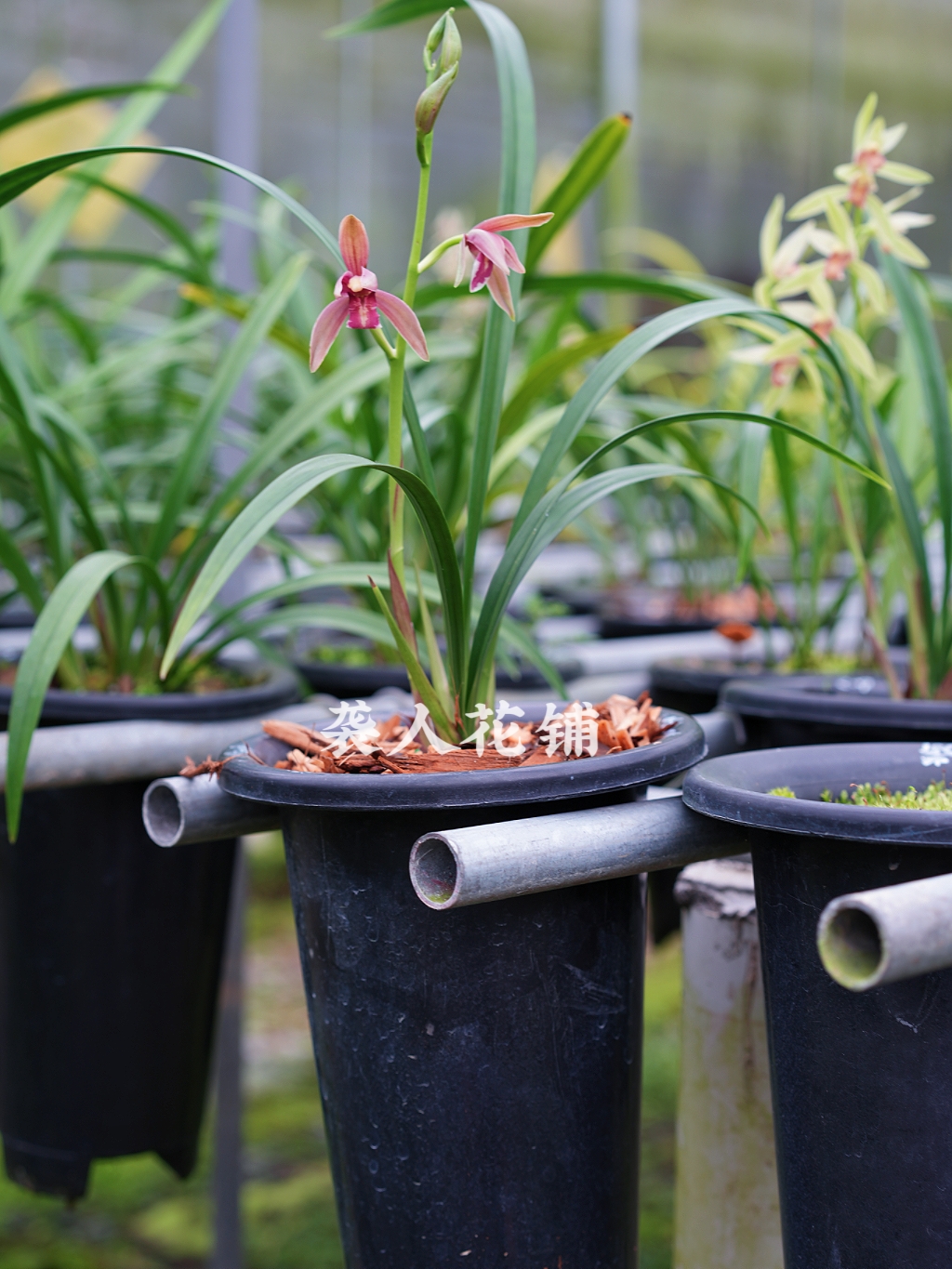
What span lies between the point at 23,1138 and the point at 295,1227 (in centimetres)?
58

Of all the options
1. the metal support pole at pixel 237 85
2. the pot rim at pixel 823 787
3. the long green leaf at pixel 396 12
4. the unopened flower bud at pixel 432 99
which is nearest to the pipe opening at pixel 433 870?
the pot rim at pixel 823 787

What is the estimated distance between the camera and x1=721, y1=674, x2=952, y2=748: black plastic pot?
0.77 m

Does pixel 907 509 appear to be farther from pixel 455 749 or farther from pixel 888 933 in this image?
pixel 888 933

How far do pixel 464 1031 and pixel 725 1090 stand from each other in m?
0.28

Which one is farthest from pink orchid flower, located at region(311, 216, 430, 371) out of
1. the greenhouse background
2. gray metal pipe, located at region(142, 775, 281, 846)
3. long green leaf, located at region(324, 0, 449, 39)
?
the greenhouse background

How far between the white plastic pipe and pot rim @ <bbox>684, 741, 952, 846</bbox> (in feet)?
0.58

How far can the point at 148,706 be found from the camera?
0.81 metres

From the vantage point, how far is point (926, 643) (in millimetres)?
866

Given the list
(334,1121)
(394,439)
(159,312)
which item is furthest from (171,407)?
(159,312)

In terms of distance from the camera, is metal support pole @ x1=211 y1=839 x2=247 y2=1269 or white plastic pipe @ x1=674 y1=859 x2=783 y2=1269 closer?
white plastic pipe @ x1=674 y1=859 x2=783 y2=1269

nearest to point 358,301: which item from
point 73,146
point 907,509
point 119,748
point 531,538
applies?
point 531,538

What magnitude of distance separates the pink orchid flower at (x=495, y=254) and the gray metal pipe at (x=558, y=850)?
24cm

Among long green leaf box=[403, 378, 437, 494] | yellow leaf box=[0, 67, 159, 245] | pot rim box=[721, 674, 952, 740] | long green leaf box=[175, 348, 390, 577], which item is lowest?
pot rim box=[721, 674, 952, 740]

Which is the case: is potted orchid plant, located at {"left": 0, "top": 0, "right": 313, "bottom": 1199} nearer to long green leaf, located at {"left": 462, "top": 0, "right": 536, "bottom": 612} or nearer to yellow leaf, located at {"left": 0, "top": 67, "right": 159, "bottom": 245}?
long green leaf, located at {"left": 462, "top": 0, "right": 536, "bottom": 612}
